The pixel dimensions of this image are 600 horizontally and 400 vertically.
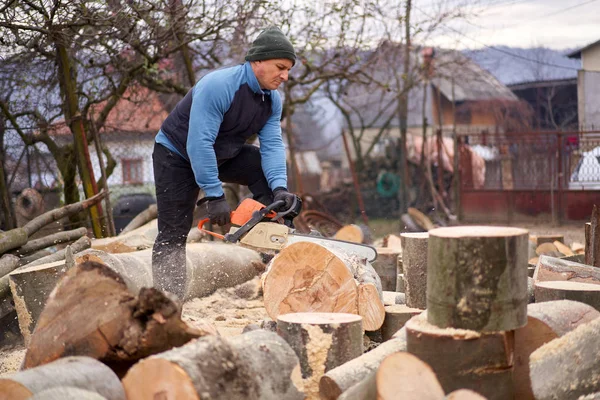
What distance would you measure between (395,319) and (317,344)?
1.02m

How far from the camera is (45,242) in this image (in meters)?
6.60

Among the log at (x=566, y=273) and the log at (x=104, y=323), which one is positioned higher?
the log at (x=104, y=323)

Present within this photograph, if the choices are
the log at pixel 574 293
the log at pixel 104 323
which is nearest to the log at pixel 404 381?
the log at pixel 104 323

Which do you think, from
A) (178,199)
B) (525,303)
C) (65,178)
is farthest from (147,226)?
(525,303)

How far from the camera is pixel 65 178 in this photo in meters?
8.62

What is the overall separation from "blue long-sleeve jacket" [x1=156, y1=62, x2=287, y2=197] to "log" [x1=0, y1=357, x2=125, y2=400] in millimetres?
1899

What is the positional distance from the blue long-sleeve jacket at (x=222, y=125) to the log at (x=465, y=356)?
1.99 metres

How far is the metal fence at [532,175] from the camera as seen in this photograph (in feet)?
43.9

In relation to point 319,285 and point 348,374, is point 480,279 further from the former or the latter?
point 319,285

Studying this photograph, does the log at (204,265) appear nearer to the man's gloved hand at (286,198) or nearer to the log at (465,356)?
the man's gloved hand at (286,198)

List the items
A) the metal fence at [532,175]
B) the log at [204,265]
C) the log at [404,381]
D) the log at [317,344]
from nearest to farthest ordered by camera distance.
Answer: the log at [404,381]
the log at [317,344]
the log at [204,265]
the metal fence at [532,175]

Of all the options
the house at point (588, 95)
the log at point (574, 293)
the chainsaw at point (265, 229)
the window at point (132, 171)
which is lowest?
the log at point (574, 293)

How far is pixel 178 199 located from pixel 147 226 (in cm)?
373

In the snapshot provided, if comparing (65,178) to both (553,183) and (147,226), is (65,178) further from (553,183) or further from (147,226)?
(553,183)
